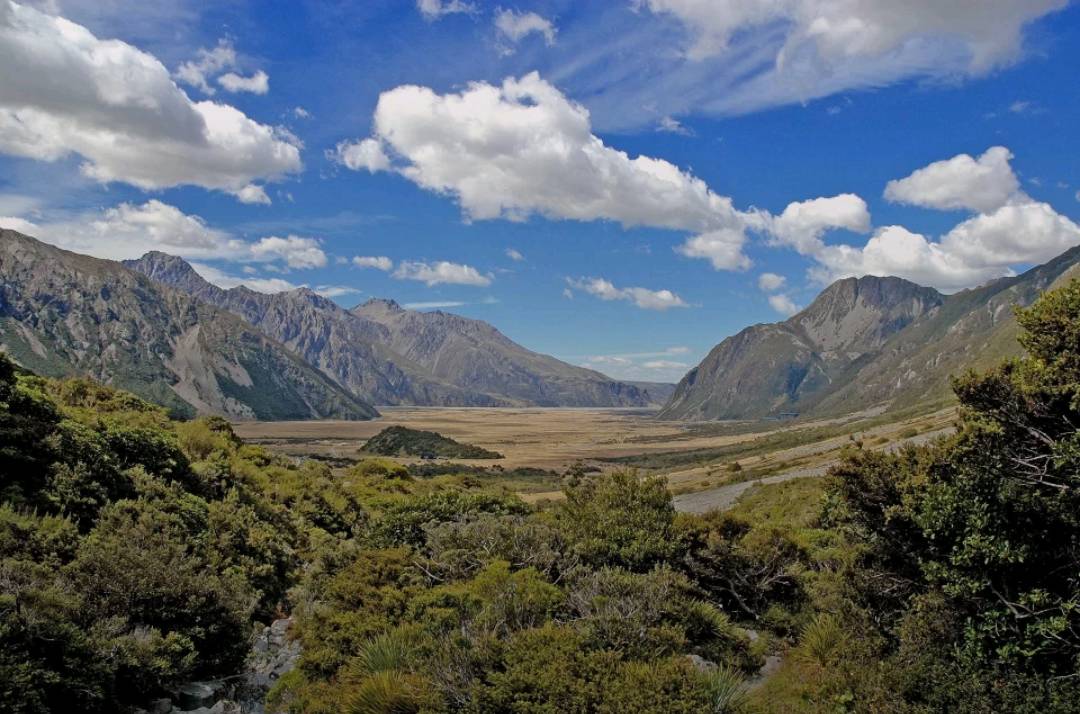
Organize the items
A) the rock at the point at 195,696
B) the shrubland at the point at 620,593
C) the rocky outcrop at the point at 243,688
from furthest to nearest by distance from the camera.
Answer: the rock at the point at 195,696
the rocky outcrop at the point at 243,688
the shrubland at the point at 620,593

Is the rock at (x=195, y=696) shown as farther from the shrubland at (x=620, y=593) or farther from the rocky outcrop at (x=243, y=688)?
the shrubland at (x=620, y=593)

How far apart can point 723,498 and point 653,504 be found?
111 ft

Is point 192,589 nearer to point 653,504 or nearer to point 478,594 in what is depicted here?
point 478,594

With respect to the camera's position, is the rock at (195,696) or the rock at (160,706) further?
the rock at (195,696)

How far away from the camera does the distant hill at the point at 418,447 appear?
14775cm

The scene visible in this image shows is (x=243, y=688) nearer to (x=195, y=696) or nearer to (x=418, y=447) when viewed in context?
(x=195, y=696)

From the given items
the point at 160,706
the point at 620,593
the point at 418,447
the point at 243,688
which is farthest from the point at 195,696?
the point at 418,447

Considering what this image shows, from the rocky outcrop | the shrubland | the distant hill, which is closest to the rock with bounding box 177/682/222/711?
the rocky outcrop

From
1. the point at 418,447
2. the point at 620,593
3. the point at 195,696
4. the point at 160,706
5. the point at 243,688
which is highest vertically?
the point at 620,593

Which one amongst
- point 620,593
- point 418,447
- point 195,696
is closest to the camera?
point 195,696

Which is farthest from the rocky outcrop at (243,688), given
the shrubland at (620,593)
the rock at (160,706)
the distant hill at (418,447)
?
the distant hill at (418,447)

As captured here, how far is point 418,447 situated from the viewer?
155 meters

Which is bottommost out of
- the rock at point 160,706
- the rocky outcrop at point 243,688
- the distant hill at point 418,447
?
the distant hill at point 418,447

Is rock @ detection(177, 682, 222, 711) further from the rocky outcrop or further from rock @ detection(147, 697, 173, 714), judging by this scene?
rock @ detection(147, 697, 173, 714)
